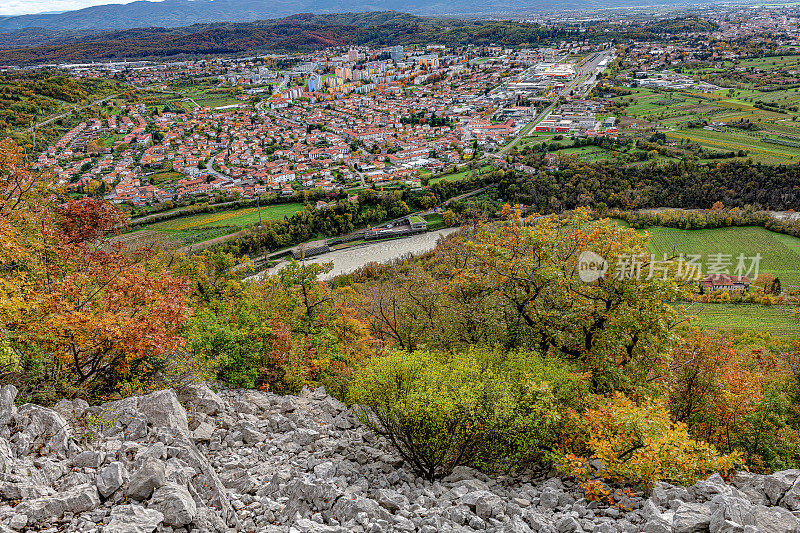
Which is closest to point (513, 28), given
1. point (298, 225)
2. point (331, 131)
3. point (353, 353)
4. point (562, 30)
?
point (562, 30)

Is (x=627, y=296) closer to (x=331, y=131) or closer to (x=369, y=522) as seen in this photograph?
(x=369, y=522)

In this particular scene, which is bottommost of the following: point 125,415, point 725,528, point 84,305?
point 725,528

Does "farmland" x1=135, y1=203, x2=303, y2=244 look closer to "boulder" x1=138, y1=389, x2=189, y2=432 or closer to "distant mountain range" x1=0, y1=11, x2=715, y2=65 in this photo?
"boulder" x1=138, y1=389, x2=189, y2=432

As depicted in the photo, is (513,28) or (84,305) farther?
(513,28)

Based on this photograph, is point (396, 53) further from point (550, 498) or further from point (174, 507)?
point (174, 507)

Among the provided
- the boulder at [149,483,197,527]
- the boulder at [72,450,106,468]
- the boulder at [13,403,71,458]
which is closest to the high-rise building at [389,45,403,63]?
the boulder at [13,403,71,458]

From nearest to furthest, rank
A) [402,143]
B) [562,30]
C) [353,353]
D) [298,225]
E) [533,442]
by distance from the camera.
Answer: [533,442] < [353,353] < [298,225] < [402,143] < [562,30]

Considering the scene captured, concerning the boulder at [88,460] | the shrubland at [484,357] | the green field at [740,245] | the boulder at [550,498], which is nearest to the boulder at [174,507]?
the boulder at [88,460]
